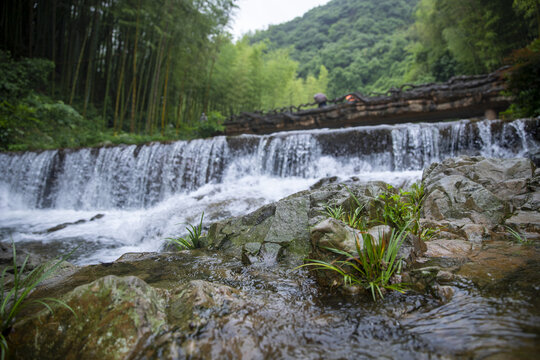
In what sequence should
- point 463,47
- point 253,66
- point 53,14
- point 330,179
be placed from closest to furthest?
point 330,179 < point 53,14 < point 463,47 < point 253,66

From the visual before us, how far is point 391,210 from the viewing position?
2.60m

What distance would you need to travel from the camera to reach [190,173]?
26.5 ft

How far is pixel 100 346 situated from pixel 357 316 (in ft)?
4.06

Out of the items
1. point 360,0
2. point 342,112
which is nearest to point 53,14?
point 342,112

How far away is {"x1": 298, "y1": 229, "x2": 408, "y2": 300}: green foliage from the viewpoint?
1694 millimetres

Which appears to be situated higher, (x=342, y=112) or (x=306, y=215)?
(x=342, y=112)

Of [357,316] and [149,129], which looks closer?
[357,316]

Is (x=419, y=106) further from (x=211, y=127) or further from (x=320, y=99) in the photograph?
(x=211, y=127)

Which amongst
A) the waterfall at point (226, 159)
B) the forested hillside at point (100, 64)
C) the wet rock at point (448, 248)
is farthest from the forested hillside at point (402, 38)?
the forested hillside at point (100, 64)

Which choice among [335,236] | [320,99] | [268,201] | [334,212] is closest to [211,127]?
[320,99]

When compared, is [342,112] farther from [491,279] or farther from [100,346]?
[100,346]

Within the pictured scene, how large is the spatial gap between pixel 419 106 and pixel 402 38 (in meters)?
34.7

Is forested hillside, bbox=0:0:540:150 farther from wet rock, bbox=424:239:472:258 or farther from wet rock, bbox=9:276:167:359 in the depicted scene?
wet rock, bbox=9:276:167:359

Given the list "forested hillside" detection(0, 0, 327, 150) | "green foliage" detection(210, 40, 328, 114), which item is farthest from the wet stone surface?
"green foliage" detection(210, 40, 328, 114)
